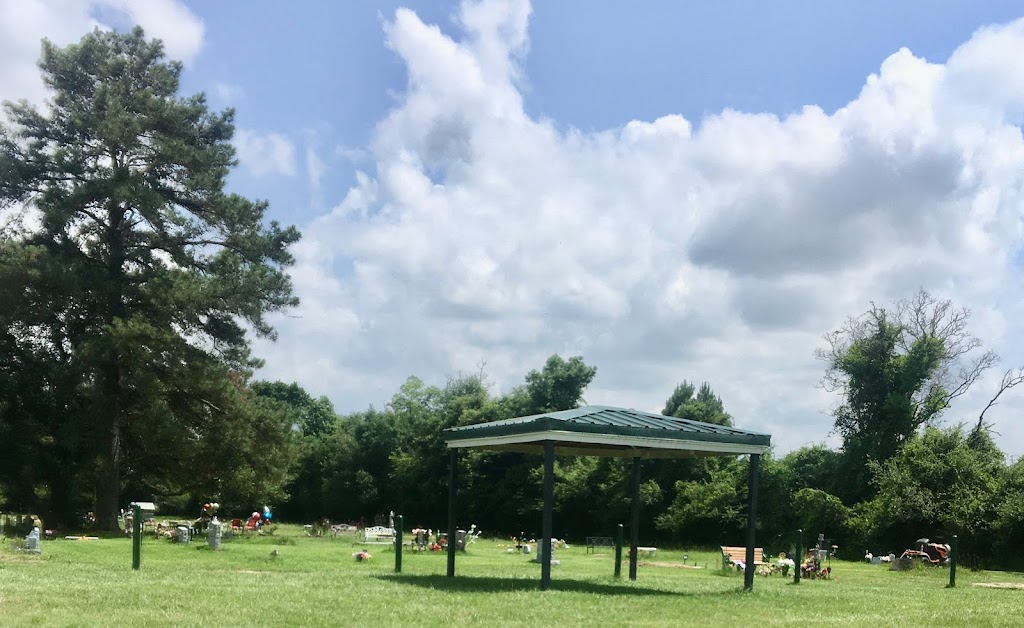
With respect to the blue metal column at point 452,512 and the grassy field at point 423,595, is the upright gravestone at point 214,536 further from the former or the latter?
the blue metal column at point 452,512

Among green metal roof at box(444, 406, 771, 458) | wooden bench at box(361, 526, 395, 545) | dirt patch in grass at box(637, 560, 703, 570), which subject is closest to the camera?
Result: green metal roof at box(444, 406, 771, 458)

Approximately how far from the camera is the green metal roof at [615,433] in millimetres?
14719

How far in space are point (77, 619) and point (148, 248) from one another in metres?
22.5

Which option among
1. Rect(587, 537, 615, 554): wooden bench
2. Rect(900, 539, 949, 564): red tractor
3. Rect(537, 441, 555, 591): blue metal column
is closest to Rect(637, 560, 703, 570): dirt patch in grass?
Rect(587, 537, 615, 554): wooden bench

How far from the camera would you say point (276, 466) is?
32.4 metres

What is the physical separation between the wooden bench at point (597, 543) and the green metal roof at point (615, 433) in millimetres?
13183

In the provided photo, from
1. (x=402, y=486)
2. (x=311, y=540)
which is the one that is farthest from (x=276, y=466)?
(x=402, y=486)

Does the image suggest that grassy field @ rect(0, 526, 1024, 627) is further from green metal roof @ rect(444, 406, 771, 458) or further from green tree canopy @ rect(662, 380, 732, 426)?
green tree canopy @ rect(662, 380, 732, 426)

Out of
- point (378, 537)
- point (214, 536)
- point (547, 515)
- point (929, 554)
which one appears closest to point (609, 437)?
point (547, 515)

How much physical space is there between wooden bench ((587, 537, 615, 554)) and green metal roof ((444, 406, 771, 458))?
13183 millimetres

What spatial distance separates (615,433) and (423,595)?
3.86m

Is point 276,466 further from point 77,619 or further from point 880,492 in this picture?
point 77,619

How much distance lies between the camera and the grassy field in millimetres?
11211

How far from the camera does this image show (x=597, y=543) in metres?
32.7
